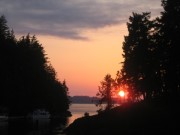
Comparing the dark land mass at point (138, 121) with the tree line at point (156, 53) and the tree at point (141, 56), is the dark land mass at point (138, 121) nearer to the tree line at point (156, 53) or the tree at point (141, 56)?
the tree line at point (156, 53)

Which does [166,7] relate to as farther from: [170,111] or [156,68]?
[170,111]

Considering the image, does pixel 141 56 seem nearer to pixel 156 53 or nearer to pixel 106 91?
pixel 156 53

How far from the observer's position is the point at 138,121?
164ft

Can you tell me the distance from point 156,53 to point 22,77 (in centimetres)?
5655

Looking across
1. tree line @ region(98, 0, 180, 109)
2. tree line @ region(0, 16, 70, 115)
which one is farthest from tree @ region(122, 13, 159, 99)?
tree line @ region(0, 16, 70, 115)

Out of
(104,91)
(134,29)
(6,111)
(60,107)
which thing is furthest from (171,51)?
(60,107)

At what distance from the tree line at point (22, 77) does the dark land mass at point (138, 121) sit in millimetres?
45880

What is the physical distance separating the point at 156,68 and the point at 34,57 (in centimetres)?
6289

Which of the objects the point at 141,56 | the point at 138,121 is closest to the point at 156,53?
the point at 141,56

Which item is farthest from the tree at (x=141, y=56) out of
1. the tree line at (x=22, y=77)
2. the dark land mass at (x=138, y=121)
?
the tree line at (x=22, y=77)

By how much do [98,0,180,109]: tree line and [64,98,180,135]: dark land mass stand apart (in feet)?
16.0

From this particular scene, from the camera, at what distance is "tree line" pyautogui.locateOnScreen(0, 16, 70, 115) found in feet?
342

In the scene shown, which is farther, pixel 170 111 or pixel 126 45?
pixel 126 45

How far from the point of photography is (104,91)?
137375 millimetres
